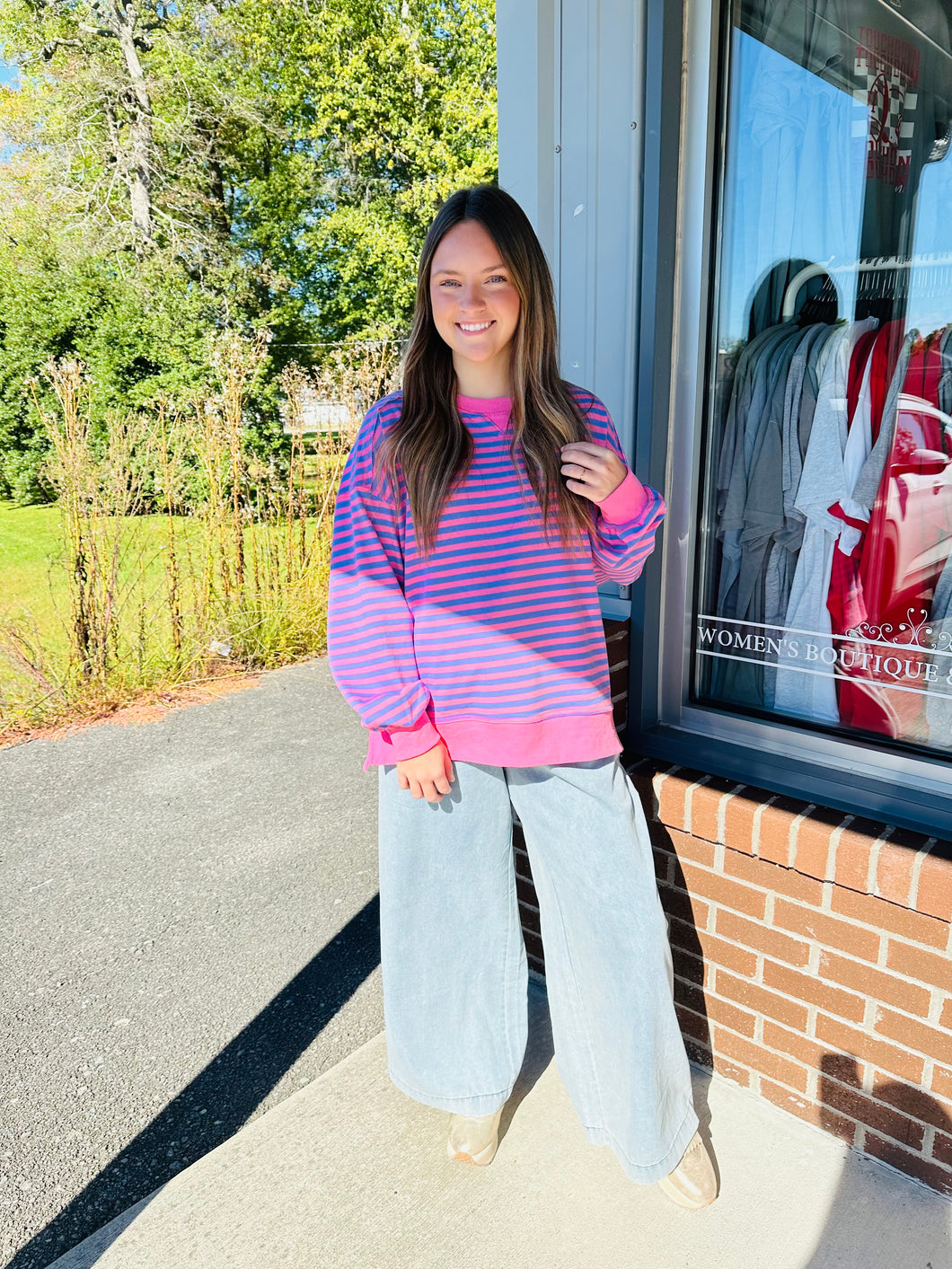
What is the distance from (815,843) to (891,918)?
183mm

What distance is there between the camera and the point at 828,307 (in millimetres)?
1984

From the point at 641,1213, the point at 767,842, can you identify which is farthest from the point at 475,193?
the point at 641,1213

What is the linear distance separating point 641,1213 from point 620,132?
2.24m

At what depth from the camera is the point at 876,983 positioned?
5.63ft

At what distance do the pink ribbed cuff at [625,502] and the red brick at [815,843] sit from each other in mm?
722

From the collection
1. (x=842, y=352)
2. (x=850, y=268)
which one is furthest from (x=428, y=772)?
(x=850, y=268)

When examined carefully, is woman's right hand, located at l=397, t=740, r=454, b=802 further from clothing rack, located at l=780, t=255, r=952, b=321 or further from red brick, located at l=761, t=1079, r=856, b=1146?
clothing rack, located at l=780, t=255, r=952, b=321

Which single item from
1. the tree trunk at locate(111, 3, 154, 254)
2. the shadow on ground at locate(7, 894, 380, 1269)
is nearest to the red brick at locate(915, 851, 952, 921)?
the shadow on ground at locate(7, 894, 380, 1269)

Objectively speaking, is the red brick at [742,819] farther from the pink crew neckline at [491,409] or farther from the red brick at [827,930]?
the pink crew neckline at [491,409]

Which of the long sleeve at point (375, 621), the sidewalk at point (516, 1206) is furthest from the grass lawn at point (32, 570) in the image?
the long sleeve at point (375, 621)

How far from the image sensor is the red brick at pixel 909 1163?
1.70 metres

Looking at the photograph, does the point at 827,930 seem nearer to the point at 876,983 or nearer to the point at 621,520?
the point at 876,983

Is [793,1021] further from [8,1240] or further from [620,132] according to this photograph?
[620,132]

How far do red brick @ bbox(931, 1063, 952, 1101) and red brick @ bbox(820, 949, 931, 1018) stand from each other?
104mm
